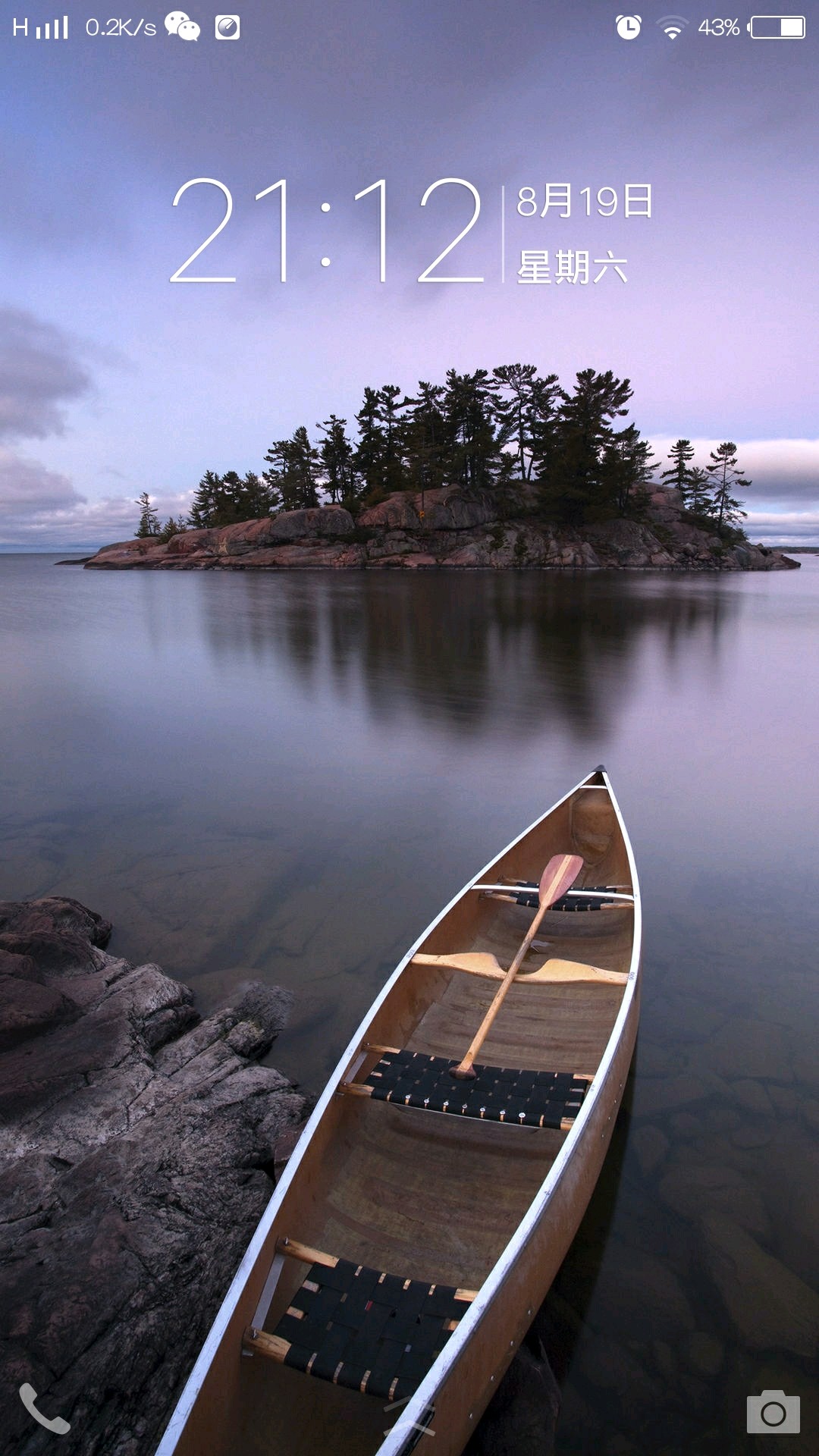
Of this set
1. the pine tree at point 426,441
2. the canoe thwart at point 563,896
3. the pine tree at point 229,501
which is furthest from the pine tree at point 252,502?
the canoe thwart at point 563,896

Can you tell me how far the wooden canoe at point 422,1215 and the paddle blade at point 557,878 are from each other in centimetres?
48

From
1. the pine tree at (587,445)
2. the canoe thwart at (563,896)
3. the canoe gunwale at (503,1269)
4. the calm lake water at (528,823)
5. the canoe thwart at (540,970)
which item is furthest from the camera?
the pine tree at (587,445)

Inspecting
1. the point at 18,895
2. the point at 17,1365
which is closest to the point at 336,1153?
the point at 17,1365

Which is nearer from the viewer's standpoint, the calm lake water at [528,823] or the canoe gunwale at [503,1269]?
the canoe gunwale at [503,1269]

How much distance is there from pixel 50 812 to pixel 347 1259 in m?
8.86

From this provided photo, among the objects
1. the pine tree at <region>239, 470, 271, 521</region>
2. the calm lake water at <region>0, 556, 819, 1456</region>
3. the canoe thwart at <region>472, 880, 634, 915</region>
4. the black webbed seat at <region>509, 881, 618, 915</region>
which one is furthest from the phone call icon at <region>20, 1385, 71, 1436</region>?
the pine tree at <region>239, 470, 271, 521</region>

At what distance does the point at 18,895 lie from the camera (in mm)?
8086

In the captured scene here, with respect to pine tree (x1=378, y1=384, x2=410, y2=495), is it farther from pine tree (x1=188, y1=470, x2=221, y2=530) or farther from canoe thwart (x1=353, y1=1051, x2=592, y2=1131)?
canoe thwart (x1=353, y1=1051, x2=592, y2=1131)

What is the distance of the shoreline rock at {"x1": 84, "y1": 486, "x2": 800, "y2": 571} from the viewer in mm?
67125

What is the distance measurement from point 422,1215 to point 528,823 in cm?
678

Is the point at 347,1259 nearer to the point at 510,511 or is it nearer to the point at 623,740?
the point at 623,740

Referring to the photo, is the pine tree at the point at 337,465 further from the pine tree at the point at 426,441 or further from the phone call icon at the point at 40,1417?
the phone call icon at the point at 40,1417

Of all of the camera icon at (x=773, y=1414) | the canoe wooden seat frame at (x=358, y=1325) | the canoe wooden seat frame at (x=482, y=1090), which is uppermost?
the canoe wooden seat frame at (x=482, y=1090)

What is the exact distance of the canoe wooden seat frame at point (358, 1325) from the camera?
280 centimetres
